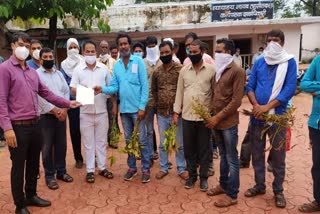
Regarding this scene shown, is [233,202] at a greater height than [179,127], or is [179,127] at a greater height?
[179,127]

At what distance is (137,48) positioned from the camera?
5.29 m

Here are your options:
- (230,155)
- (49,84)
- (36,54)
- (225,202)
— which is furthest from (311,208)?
(36,54)

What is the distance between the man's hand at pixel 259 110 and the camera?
135 inches

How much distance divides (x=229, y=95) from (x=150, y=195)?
1.64 meters

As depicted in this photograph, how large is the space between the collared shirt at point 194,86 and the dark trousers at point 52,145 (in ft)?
5.81

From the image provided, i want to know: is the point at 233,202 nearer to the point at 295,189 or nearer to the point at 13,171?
the point at 295,189

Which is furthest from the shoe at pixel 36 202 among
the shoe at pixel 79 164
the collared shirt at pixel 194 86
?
the collared shirt at pixel 194 86

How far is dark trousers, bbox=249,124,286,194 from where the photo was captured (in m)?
3.50

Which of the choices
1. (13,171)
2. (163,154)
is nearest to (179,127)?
(163,154)

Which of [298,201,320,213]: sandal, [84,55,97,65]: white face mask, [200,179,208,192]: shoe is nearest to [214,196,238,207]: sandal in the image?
[200,179,208,192]: shoe

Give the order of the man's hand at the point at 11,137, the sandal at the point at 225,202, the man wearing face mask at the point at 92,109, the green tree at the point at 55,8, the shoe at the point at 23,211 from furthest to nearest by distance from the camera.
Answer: the green tree at the point at 55,8
the man wearing face mask at the point at 92,109
the sandal at the point at 225,202
the shoe at the point at 23,211
the man's hand at the point at 11,137

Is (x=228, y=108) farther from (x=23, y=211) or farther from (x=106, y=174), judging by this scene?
(x=23, y=211)

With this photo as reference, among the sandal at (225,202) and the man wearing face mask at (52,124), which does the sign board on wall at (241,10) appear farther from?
the sandal at (225,202)

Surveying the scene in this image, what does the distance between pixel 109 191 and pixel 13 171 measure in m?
1.27
